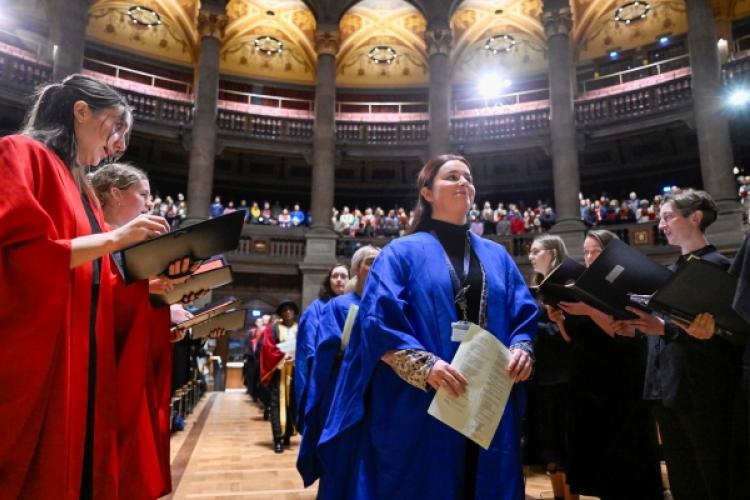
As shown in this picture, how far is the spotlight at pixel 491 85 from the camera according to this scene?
2080cm

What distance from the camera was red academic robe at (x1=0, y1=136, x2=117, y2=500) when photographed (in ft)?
4.40

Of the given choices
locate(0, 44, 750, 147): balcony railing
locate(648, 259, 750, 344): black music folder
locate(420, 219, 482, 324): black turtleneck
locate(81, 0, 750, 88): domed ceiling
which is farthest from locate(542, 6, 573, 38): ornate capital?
locate(420, 219, 482, 324): black turtleneck

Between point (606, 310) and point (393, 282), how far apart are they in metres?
1.07

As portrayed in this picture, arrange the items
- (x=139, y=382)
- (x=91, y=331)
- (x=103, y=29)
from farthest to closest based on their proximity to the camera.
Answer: (x=103, y=29), (x=139, y=382), (x=91, y=331)

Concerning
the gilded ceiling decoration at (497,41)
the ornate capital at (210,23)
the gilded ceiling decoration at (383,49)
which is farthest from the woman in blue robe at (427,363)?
the gilded ceiling decoration at (383,49)

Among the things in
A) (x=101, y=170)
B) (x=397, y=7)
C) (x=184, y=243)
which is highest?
(x=397, y=7)

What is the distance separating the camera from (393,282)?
1894 millimetres

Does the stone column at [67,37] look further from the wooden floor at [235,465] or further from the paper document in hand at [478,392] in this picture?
the paper document in hand at [478,392]

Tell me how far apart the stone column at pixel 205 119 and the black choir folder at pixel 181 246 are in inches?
559

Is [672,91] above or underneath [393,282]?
above

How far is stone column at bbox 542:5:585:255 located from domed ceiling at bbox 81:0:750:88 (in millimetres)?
4302

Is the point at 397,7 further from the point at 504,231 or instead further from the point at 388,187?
the point at 504,231

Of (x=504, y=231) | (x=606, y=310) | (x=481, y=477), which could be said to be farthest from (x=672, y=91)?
(x=481, y=477)

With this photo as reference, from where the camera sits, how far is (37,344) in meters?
1.38
